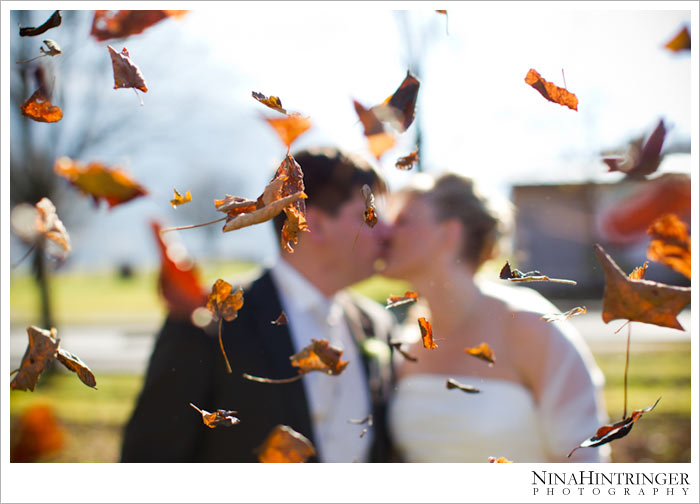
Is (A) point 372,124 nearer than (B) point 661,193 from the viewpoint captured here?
Yes

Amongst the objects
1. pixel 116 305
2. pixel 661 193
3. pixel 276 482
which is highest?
pixel 661 193

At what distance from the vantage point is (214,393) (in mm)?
1649

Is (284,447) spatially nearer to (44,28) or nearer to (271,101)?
(271,101)

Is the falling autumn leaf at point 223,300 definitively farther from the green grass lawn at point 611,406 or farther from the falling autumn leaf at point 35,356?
the green grass lawn at point 611,406

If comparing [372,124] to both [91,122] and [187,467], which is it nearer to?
[187,467]

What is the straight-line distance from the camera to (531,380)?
1969 millimetres

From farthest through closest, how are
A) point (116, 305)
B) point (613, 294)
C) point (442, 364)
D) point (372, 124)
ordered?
point (116, 305) < point (442, 364) < point (372, 124) < point (613, 294)

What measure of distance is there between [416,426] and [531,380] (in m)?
0.49

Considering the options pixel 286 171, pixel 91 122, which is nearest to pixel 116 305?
pixel 91 122

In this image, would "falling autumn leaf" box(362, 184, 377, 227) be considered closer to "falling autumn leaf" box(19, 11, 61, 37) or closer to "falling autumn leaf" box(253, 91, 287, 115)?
"falling autumn leaf" box(253, 91, 287, 115)

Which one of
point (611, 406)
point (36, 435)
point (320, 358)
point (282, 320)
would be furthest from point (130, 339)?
point (320, 358)

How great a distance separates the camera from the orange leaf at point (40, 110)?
1.16 meters

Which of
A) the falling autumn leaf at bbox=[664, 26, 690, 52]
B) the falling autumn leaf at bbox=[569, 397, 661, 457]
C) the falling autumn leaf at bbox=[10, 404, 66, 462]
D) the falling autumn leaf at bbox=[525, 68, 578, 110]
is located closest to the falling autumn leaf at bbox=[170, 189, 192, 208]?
the falling autumn leaf at bbox=[525, 68, 578, 110]

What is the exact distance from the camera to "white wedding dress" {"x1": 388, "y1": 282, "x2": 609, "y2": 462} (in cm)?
185
